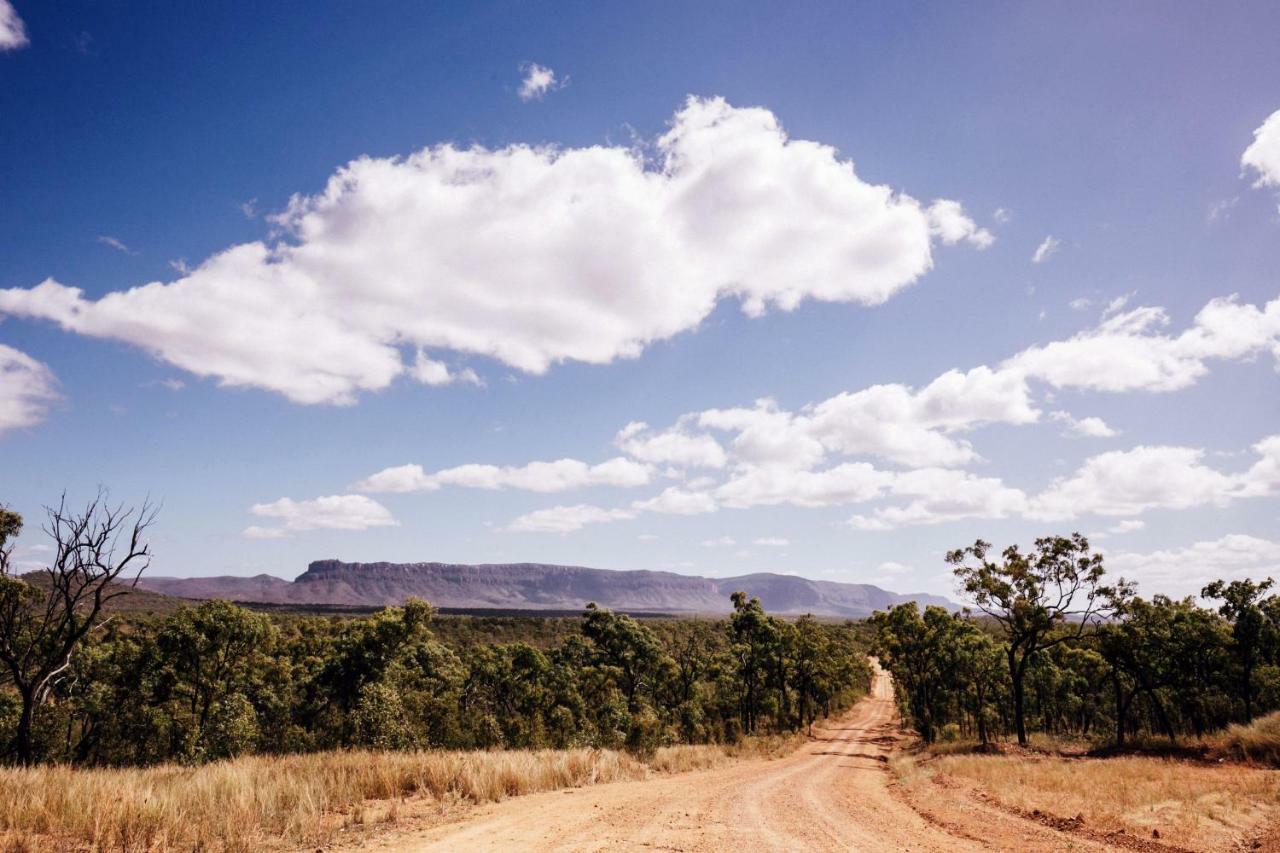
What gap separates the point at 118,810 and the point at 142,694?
104 feet

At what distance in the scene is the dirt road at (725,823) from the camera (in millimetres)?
11797

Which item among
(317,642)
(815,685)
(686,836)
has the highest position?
(686,836)

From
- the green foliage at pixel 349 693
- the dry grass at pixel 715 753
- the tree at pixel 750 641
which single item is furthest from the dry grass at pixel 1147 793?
the tree at pixel 750 641

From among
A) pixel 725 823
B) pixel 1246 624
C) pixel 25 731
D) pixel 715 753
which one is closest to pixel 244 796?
pixel 725 823

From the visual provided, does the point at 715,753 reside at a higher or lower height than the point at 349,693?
lower

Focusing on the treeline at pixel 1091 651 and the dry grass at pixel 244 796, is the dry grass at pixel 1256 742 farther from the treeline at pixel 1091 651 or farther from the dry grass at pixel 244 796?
the dry grass at pixel 244 796

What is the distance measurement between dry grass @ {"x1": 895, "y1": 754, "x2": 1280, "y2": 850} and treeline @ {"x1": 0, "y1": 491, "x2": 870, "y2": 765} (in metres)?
16.5

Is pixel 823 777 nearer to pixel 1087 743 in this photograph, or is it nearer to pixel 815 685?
pixel 1087 743

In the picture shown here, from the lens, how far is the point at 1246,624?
40.7m

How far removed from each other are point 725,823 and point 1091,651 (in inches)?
1707

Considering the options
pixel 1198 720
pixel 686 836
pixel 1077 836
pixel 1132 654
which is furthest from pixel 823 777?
pixel 1198 720

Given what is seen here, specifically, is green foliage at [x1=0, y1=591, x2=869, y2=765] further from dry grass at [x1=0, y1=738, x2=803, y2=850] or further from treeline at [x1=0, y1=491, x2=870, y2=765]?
dry grass at [x1=0, y1=738, x2=803, y2=850]

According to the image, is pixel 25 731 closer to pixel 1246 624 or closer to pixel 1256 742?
pixel 1256 742

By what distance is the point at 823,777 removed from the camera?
86.4 feet
